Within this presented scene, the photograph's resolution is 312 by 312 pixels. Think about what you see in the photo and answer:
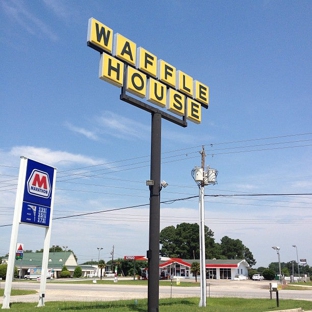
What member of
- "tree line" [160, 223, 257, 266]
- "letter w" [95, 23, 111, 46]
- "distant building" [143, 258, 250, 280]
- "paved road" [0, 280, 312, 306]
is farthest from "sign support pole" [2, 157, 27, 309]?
"tree line" [160, 223, 257, 266]

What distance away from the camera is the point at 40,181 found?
19.5 m

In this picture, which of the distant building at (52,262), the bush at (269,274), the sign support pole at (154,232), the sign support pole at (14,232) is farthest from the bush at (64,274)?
the sign support pole at (154,232)

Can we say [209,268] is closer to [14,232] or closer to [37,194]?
[37,194]

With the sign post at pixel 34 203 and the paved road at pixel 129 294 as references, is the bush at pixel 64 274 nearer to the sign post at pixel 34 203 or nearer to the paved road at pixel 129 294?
the paved road at pixel 129 294

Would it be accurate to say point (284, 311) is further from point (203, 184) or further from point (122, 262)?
point (122, 262)

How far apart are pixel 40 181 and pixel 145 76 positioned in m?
7.16

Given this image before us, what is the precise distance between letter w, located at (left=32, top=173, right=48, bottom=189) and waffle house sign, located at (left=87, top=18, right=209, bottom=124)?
644 cm

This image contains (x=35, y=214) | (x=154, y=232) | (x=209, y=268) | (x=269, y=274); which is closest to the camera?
(x=154, y=232)

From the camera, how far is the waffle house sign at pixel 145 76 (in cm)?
1547

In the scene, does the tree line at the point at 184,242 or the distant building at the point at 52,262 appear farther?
the tree line at the point at 184,242

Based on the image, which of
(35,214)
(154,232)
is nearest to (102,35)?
(154,232)

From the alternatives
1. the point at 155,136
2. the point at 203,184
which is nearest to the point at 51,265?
the point at 203,184

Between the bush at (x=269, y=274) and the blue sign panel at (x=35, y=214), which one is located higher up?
the blue sign panel at (x=35, y=214)

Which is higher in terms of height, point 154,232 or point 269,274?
point 154,232
